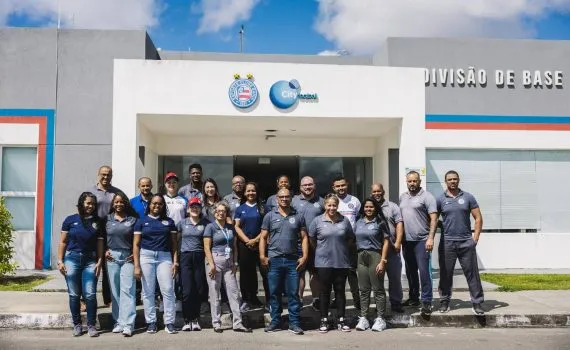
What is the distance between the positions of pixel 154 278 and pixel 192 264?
1.59 ft

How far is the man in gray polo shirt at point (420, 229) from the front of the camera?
7363 mm

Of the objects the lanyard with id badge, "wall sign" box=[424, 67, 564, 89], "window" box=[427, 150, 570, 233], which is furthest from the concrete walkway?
"wall sign" box=[424, 67, 564, 89]

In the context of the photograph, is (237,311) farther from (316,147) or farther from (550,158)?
(550,158)

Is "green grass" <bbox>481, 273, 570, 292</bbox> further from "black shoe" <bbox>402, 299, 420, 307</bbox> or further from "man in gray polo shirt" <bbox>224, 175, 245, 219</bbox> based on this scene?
"man in gray polo shirt" <bbox>224, 175, 245, 219</bbox>

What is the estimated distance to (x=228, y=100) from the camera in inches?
408

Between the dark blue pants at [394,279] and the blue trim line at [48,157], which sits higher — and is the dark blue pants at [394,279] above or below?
below

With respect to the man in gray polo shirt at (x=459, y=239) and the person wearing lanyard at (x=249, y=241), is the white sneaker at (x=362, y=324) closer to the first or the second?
the man in gray polo shirt at (x=459, y=239)

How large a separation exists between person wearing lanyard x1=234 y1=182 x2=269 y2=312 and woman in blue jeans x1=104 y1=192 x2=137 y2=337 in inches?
57.1

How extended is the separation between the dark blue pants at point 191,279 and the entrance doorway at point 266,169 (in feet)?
21.4

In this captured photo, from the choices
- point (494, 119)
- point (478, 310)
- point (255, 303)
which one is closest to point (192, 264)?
point (255, 303)

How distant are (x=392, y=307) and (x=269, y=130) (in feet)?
18.0

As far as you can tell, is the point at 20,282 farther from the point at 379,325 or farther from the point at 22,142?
the point at 379,325

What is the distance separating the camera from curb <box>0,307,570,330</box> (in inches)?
284

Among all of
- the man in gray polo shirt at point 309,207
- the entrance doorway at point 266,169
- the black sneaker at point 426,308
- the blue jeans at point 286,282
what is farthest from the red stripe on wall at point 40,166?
the black sneaker at point 426,308
